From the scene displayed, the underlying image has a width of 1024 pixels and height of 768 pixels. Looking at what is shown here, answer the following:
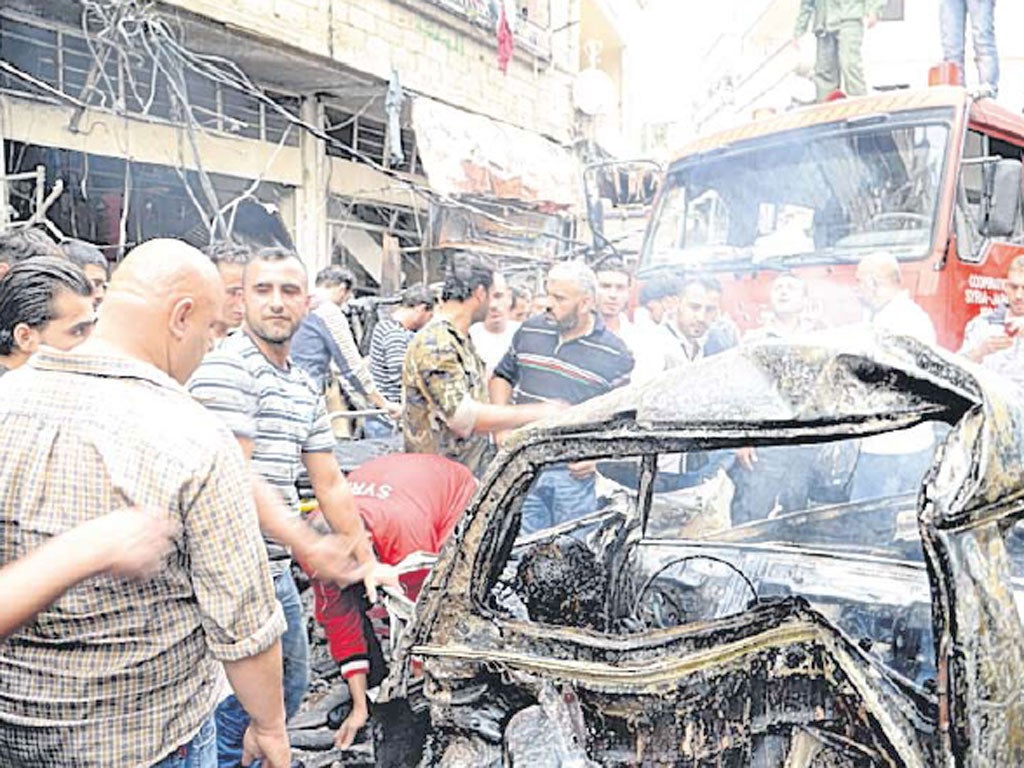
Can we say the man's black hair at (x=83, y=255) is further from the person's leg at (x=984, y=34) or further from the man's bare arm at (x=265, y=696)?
the person's leg at (x=984, y=34)

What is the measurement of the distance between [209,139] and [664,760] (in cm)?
939

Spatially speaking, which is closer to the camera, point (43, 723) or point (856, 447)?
point (43, 723)

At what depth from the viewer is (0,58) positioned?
791 cm

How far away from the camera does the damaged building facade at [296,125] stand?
8.12 meters

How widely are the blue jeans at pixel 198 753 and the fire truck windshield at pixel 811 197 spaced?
4889 mm

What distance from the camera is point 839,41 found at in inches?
359

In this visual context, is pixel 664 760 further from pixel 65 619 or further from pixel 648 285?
Result: pixel 648 285

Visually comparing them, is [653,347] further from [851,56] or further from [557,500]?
[851,56]

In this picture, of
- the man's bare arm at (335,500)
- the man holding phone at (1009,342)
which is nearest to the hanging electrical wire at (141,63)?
the man's bare arm at (335,500)

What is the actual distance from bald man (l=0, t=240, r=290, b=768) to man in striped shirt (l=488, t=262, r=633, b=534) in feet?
8.77

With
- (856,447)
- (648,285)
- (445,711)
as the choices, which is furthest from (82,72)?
(445,711)

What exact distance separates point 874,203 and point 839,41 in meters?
3.98

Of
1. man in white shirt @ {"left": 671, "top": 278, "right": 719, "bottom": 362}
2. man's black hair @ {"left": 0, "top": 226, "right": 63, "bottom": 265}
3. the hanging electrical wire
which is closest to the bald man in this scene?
man's black hair @ {"left": 0, "top": 226, "right": 63, "bottom": 265}

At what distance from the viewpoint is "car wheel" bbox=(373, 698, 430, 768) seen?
2.14 meters
